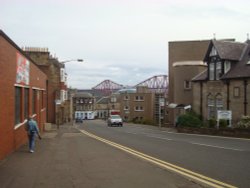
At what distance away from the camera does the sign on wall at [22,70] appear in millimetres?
18609

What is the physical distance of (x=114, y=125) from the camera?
67.9 metres

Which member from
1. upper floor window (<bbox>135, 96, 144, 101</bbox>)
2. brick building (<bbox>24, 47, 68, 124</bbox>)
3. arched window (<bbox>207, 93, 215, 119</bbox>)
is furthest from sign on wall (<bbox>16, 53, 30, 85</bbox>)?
upper floor window (<bbox>135, 96, 144, 101</bbox>)

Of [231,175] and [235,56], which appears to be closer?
[231,175]

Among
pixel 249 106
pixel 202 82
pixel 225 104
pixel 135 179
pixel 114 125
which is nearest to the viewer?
pixel 135 179

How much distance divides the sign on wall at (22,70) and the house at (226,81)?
24674 mm

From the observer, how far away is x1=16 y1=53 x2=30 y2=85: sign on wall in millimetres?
18609

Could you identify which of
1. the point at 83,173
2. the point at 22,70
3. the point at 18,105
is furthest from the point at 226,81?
the point at 83,173

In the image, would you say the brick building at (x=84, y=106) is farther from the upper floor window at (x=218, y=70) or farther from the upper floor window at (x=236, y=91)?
the upper floor window at (x=236, y=91)

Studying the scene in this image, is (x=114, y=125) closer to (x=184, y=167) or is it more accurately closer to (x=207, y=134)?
(x=207, y=134)

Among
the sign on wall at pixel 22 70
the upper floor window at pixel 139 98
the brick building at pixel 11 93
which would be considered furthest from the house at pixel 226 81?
the upper floor window at pixel 139 98

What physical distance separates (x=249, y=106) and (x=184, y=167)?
2874 centimetres

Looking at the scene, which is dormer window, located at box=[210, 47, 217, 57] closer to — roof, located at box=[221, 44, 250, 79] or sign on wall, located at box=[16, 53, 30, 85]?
roof, located at box=[221, 44, 250, 79]

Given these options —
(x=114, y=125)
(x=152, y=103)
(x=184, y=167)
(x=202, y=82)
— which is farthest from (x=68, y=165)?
(x=152, y=103)

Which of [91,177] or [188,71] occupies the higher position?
[188,71]
